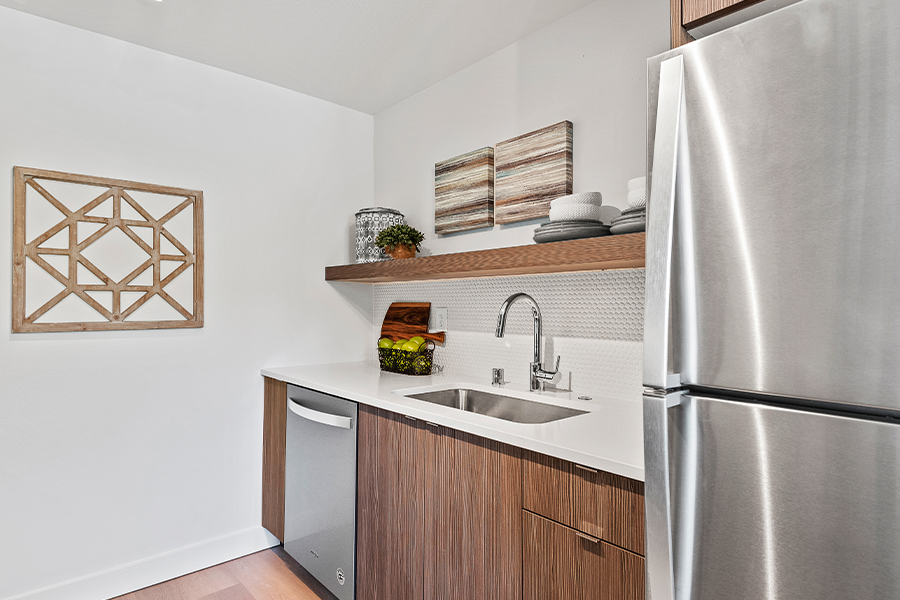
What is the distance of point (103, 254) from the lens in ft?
6.93

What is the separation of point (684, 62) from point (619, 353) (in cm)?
112

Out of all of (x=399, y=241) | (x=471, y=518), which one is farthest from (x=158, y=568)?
(x=399, y=241)

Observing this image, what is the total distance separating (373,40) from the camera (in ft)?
7.09

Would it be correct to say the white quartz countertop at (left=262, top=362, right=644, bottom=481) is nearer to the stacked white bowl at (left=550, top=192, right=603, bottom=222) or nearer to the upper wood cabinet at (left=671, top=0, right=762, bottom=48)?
the stacked white bowl at (left=550, top=192, right=603, bottom=222)

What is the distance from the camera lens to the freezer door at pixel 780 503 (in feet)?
2.16

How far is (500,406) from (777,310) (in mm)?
1310

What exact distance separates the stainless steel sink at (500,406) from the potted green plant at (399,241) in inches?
27.8

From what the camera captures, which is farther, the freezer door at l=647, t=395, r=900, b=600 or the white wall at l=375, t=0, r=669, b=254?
the white wall at l=375, t=0, r=669, b=254

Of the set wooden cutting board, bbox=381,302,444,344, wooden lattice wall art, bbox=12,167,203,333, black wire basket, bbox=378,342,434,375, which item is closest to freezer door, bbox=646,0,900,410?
black wire basket, bbox=378,342,434,375

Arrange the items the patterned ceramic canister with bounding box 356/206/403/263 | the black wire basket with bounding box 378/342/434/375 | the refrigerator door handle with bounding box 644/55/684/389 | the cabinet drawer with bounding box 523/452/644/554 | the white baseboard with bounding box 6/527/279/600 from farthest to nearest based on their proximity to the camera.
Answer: the patterned ceramic canister with bounding box 356/206/403/263 → the black wire basket with bounding box 378/342/434/375 → the white baseboard with bounding box 6/527/279/600 → the cabinet drawer with bounding box 523/452/644/554 → the refrigerator door handle with bounding box 644/55/684/389

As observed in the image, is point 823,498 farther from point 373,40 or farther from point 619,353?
point 373,40

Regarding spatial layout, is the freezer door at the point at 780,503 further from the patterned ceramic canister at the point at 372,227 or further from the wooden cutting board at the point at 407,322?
the patterned ceramic canister at the point at 372,227

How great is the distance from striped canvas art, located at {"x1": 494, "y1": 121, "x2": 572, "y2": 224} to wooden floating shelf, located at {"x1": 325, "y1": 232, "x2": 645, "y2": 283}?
12.0 inches

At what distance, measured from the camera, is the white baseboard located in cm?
202
